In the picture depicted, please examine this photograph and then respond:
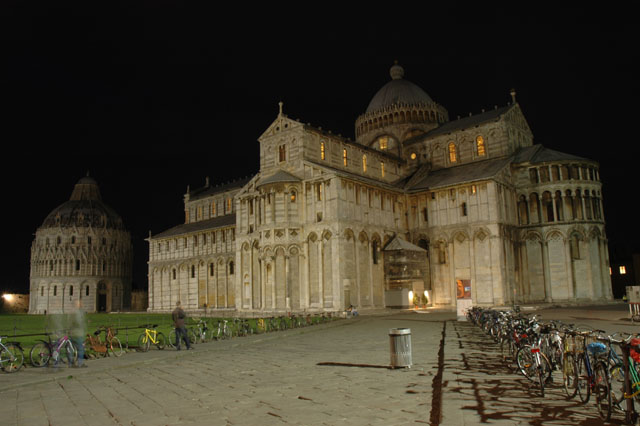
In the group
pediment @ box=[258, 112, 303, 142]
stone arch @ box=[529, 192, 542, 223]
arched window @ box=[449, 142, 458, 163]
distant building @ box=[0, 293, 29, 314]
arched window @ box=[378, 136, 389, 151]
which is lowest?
distant building @ box=[0, 293, 29, 314]

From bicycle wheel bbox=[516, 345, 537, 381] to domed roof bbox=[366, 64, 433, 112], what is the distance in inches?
2085

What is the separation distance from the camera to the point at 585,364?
29.6 feet

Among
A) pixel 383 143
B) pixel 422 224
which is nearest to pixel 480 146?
pixel 422 224

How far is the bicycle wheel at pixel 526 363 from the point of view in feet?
36.4

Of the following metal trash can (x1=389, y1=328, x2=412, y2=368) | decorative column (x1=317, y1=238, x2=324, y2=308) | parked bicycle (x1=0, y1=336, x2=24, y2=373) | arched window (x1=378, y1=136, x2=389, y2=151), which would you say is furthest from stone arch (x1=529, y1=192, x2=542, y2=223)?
parked bicycle (x1=0, y1=336, x2=24, y2=373)

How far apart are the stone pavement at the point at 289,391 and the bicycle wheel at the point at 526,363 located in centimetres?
25

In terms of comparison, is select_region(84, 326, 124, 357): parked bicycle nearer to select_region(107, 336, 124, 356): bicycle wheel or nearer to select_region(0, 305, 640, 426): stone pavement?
select_region(107, 336, 124, 356): bicycle wheel

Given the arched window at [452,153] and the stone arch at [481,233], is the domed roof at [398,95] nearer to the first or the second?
the arched window at [452,153]

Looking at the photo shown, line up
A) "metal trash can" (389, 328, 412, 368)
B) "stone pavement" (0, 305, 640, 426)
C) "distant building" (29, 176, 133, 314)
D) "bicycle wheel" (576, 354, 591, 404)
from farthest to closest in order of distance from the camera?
"distant building" (29, 176, 133, 314)
"metal trash can" (389, 328, 412, 368)
"bicycle wheel" (576, 354, 591, 404)
"stone pavement" (0, 305, 640, 426)

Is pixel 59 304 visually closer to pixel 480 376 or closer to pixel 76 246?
pixel 76 246

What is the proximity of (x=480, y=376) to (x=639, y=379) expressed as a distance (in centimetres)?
486

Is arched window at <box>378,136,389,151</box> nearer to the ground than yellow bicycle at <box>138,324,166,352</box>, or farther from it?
farther from it

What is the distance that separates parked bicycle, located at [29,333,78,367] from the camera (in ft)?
51.6


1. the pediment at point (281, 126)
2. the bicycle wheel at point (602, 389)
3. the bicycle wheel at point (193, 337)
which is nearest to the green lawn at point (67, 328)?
the bicycle wheel at point (193, 337)
